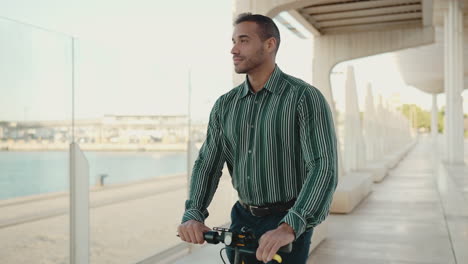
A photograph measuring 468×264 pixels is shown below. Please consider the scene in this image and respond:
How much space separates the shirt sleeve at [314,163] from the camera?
1955mm

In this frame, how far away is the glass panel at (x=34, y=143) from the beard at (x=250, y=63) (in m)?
1.78

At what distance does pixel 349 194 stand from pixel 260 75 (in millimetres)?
7789

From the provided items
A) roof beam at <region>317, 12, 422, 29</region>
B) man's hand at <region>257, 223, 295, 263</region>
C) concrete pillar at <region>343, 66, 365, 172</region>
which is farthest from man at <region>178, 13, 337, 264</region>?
concrete pillar at <region>343, 66, 365, 172</region>

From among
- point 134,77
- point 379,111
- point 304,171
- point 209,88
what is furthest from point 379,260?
point 379,111

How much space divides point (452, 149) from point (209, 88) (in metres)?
10.3

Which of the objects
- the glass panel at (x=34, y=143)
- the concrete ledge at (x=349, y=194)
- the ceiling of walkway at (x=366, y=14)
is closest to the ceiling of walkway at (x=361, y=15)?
the ceiling of walkway at (x=366, y=14)

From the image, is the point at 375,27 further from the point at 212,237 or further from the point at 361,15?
the point at 212,237

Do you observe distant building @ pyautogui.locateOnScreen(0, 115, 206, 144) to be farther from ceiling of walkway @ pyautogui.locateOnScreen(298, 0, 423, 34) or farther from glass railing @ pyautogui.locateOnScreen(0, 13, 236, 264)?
ceiling of walkway @ pyautogui.locateOnScreen(298, 0, 423, 34)

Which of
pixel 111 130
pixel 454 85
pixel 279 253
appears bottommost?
pixel 279 253

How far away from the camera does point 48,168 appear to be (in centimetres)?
365

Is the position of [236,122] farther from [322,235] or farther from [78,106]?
[322,235]

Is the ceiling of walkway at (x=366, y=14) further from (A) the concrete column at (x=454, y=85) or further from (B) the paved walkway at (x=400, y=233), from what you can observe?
(B) the paved walkway at (x=400, y=233)

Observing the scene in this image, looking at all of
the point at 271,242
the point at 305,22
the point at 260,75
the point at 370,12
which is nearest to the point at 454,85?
the point at 370,12

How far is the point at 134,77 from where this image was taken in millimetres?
4977
